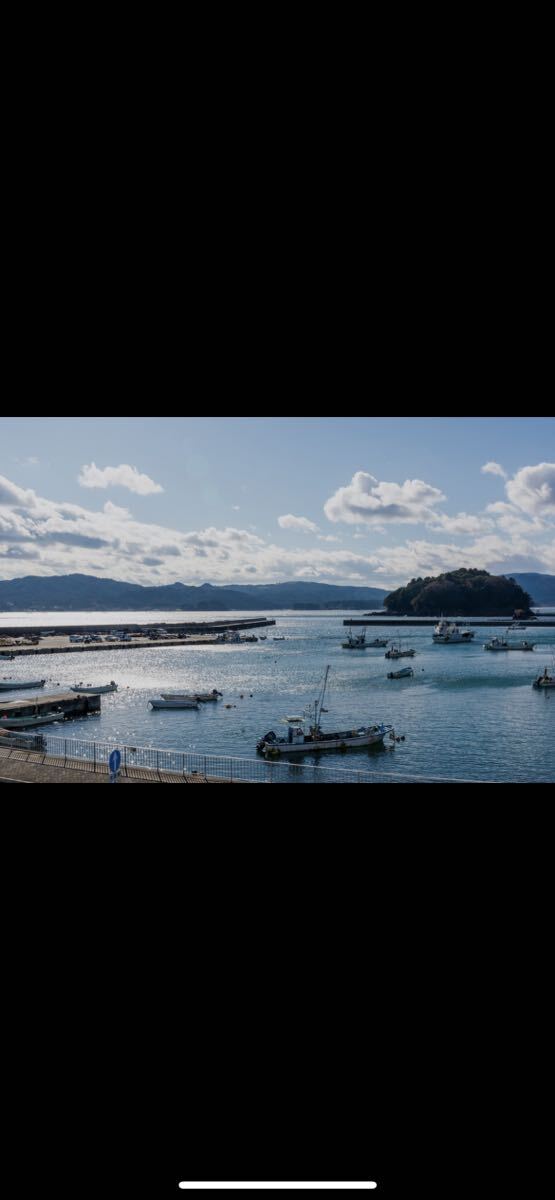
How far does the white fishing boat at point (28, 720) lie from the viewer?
1380cm

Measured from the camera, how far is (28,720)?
1409 cm

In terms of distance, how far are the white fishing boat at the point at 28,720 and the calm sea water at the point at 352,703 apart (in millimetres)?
285

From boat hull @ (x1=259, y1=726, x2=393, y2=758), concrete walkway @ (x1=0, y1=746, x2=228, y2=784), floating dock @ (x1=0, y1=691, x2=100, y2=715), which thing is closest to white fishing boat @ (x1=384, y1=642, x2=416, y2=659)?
floating dock @ (x1=0, y1=691, x2=100, y2=715)

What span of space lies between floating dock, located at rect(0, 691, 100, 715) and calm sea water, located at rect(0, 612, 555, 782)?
442 mm

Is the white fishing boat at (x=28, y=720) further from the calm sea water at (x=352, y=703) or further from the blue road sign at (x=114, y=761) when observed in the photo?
the blue road sign at (x=114, y=761)

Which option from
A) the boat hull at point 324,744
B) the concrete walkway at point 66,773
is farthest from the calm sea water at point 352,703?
the concrete walkway at point 66,773

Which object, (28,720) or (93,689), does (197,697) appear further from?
(28,720)

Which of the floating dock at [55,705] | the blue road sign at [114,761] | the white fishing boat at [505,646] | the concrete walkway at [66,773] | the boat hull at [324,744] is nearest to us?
the blue road sign at [114,761]

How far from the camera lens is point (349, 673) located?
75.4 feet
